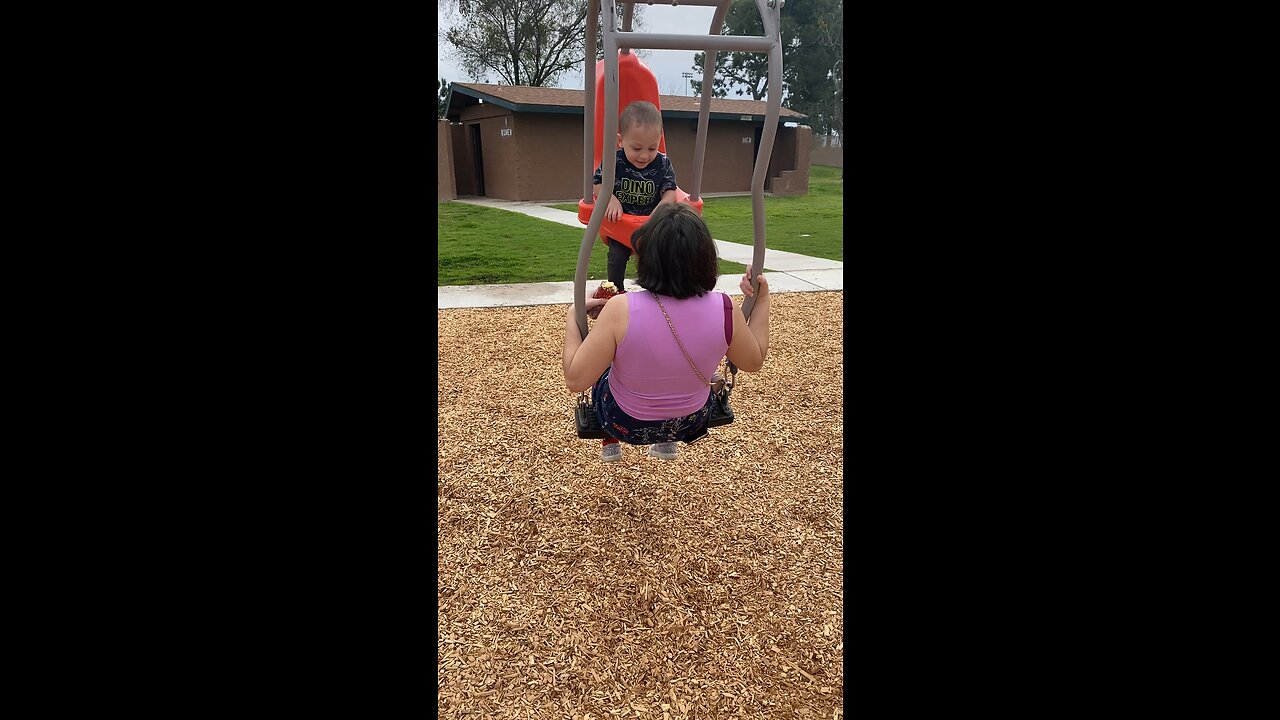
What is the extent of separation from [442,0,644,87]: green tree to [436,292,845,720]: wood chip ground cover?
24245 millimetres

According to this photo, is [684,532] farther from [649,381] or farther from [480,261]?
[480,261]

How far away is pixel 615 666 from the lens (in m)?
2.29

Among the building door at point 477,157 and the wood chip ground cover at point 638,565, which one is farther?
the building door at point 477,157

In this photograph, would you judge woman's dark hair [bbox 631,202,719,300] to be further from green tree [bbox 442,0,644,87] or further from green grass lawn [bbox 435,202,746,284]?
green tree [bbox 442,0,644,87]

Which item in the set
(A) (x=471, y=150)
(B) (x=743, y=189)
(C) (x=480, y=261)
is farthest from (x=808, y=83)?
(C) (x=480, y=261)

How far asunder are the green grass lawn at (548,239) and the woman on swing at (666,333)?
348 cm

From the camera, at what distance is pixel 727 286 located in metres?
7.51

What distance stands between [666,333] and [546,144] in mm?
15337

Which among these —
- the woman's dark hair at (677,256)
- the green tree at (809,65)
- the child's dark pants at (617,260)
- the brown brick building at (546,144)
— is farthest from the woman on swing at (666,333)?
the green tree at (809,65)

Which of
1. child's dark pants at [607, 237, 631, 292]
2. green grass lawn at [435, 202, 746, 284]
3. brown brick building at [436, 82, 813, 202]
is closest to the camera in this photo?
child's dark pants at [607, 237, 631, 292]

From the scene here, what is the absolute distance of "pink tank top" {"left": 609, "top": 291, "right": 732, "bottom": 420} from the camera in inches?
85.0

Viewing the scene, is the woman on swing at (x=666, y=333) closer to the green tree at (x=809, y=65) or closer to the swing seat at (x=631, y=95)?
the swing seat at (x=631, y=95)

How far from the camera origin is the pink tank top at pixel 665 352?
7.09ft

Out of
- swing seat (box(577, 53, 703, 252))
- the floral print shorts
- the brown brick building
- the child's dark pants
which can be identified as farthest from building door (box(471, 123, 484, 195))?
the floral print shorts
